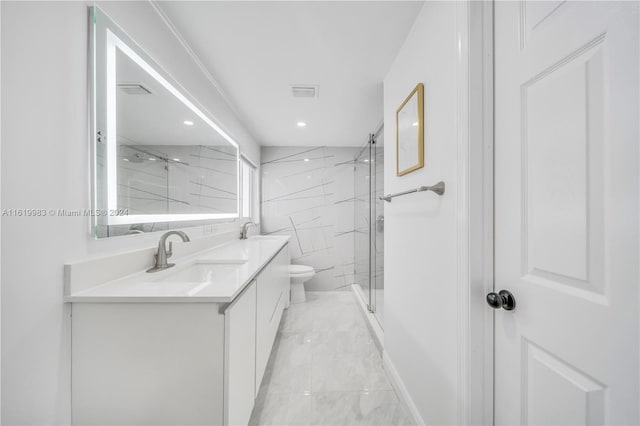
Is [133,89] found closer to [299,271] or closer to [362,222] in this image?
[299,271]

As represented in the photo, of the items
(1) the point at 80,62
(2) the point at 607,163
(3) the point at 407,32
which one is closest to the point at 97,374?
(1) the point at 80,62

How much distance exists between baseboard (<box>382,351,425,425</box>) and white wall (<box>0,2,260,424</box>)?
4.92ft

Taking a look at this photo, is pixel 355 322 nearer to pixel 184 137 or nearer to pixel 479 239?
pixel 479 239

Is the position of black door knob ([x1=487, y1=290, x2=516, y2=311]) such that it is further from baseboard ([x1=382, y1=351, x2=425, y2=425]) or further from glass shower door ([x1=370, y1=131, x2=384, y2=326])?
glass shower door ([x1=370, y1=131, x2=384, y2=326])

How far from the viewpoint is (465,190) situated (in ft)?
2.80

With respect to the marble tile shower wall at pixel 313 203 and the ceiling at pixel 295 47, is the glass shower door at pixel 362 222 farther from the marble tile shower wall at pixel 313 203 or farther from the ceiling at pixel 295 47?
the ceiling at pixel 295 47

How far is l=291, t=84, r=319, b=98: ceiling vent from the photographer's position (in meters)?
1.96

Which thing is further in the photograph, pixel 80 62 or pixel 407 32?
pixel 407 32

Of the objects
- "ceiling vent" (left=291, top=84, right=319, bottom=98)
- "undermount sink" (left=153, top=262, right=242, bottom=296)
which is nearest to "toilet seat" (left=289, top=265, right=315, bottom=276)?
"undermount sink" (left=153, top=262, right=242, bottom=296)

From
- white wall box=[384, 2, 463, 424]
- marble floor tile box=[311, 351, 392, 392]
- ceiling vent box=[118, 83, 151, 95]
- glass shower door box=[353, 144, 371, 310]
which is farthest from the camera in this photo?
glass shower door box=[353, 144, 371, 310]

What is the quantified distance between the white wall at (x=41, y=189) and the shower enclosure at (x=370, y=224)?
6.42 feet

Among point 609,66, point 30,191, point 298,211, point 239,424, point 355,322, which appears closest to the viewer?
point 609,66

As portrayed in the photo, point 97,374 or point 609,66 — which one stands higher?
point 609,66

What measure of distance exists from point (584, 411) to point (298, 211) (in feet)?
10.7
